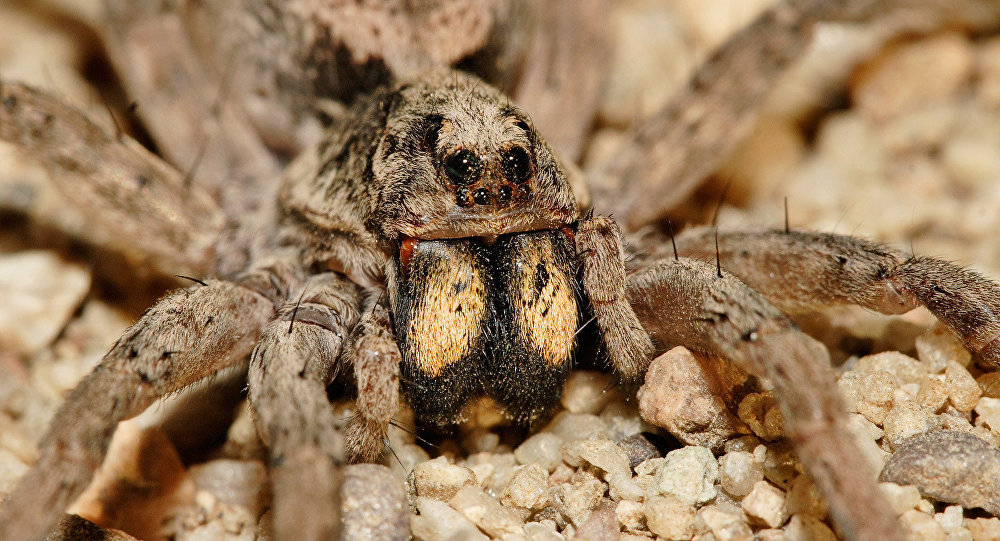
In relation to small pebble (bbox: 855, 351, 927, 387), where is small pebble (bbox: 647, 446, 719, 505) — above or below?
below

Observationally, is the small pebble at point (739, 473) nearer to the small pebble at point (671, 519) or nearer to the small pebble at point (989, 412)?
the small pebble at point (671, 519)

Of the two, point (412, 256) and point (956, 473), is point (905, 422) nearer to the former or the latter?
point (956, 473)

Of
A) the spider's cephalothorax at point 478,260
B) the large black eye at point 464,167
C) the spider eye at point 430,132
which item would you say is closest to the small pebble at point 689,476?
the spider's cephalothorax at point 478,260

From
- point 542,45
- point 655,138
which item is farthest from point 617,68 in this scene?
point 655,138

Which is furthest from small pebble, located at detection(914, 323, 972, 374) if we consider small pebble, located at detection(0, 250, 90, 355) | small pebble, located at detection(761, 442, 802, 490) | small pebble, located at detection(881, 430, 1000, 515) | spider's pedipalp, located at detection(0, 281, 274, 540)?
small pebble, located at detection(0, 250, 90, 355)

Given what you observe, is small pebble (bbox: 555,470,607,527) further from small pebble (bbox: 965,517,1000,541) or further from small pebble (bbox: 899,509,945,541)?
small pebble (bbox: 965,517,1000,541)

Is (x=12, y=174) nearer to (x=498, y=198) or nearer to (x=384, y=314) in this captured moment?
(x=384, y=314)
